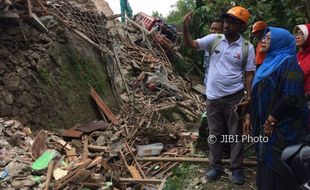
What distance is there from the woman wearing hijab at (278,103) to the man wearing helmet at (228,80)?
2.69ft

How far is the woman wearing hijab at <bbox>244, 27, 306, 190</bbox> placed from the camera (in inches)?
143

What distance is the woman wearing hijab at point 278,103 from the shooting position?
3639mm

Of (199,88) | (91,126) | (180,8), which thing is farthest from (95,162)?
(180,8)

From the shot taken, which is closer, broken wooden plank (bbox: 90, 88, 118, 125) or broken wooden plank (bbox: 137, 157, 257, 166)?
broken wooden plank (bbox: 137, 157, 257, 166)

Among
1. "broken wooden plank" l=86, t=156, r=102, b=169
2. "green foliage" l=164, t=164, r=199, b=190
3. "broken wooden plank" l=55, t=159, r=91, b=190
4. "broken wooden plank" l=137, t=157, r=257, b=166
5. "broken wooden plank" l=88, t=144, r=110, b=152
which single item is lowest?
"green foliage" l=164, t=164, r=199, b=190

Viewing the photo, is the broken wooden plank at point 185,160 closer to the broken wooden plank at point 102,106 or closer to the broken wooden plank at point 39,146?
the broken wooden plank at point 39,146

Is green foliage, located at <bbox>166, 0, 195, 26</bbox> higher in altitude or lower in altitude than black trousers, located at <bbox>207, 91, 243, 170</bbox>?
higher

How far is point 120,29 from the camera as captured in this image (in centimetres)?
1247

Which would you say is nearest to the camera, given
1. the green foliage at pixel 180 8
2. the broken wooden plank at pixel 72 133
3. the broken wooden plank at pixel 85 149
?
the broken wooden plank at pixel 85 149

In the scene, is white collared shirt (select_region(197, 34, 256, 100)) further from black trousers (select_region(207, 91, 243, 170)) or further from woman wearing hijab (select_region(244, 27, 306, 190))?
woman wearing hijab (select_region(244, 27, 306, 190))

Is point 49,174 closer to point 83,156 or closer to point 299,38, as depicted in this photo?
point 83,156

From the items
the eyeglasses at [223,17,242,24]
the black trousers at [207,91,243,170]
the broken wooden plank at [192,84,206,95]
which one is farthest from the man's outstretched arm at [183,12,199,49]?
the broken wooden plank at [192,84,206,95]

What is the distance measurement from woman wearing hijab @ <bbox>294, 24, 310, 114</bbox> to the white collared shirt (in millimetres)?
729

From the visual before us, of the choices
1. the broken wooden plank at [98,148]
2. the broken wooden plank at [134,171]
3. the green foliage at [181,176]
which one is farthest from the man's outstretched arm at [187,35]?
the broken wooden plank at [98,148]
